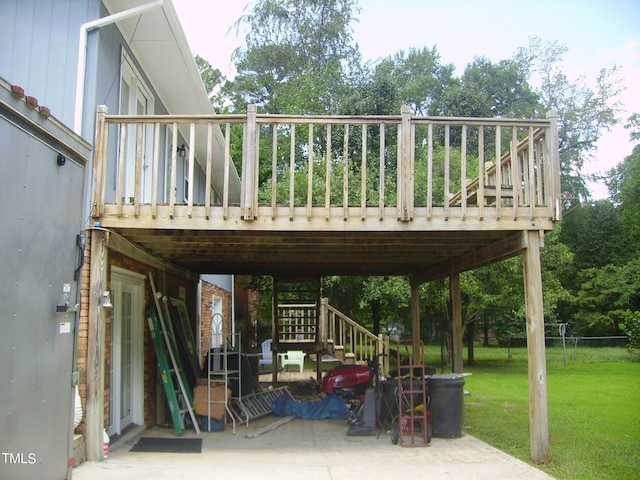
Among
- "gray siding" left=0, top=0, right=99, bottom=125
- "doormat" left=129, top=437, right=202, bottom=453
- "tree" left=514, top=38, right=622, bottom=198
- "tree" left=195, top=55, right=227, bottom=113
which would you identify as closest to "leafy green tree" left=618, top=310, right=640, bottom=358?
"tree" left=514, top=38, right=622, bottom=198

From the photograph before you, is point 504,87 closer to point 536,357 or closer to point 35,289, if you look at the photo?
point 536,357

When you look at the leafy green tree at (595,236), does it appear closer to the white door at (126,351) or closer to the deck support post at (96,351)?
the white door at (126,351)

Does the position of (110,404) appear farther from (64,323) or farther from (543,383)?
(543,383)

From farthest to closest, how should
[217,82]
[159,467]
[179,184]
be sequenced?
[217,82] < [179,184] < [159,467]

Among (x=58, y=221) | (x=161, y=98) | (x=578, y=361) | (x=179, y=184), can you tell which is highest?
(x=161, y=98)

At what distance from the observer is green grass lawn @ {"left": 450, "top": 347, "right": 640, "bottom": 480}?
649 centimetres

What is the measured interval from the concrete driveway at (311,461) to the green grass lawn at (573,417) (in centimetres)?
58

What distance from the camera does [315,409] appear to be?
943cm

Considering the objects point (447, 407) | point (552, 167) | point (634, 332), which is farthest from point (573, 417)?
point (634, 332)

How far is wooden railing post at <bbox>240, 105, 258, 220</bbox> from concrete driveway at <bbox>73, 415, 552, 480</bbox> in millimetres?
2680

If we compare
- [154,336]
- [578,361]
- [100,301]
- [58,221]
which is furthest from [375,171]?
[58,221]

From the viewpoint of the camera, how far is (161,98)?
974cm

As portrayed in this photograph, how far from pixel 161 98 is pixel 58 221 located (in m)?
6.81

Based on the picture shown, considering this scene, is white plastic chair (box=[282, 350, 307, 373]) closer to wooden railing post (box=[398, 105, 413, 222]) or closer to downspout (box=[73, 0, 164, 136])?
wooden railing post (box=[398, 105, 413, 222])
